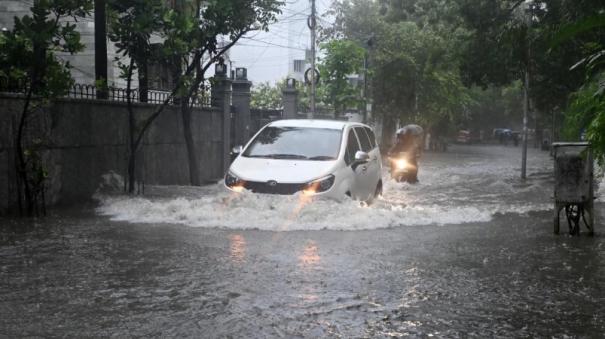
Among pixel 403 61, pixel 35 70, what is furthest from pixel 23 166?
pixel 403 61

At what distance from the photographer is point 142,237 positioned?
9.88m

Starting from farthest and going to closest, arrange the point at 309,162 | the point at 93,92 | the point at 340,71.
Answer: the point at 340,71 < the point at 93,92 < the point at 309,162

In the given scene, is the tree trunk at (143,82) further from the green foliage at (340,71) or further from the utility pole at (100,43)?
the green foliage at (340,71)

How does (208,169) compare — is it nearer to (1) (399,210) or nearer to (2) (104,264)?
(1) (399,210)

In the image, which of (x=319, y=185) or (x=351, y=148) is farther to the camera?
(x=351, y=148)

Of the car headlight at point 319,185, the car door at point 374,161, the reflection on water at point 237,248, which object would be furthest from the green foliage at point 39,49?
the car door at point 374,161

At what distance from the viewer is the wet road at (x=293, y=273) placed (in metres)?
5.73

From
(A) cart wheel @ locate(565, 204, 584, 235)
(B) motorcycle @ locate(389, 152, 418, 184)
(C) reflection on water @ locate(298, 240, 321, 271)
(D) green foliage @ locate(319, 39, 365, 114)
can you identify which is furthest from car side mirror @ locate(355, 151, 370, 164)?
(D) green foliage @ locate(319, 39, 365, 114)

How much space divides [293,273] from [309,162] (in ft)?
14.2

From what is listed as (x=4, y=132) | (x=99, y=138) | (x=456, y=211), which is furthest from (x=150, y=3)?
(x=456, y=211)

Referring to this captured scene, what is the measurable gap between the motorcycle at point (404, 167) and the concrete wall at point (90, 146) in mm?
5626

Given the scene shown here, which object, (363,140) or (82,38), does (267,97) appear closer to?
(82,38)

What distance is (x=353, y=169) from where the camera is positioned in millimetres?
12305

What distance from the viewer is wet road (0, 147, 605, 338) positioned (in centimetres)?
573
